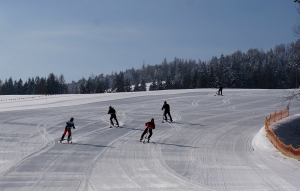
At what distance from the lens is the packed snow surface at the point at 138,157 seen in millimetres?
11203

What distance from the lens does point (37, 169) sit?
499 inches

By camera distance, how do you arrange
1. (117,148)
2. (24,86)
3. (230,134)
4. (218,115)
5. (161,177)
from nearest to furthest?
(161,177)
(117,148)
(230,134)
(218,115)
(24,86)

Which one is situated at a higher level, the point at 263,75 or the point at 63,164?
the point at 263,75

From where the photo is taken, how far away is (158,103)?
4053 centimetres

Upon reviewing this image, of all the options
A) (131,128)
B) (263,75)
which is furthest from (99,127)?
(263,75)

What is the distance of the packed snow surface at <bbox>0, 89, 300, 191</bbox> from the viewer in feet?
36.8

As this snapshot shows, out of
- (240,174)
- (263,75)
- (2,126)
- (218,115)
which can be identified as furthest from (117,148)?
(263,75)

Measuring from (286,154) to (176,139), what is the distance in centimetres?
635

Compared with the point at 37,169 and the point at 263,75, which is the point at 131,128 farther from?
the point at 263,75

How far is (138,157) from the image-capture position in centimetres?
1516

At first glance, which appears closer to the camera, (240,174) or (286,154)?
(240,174)

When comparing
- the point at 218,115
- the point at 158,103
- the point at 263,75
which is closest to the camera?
the point at 218,115

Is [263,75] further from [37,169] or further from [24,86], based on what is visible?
[37,169]

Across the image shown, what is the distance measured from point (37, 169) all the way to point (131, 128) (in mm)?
11292
